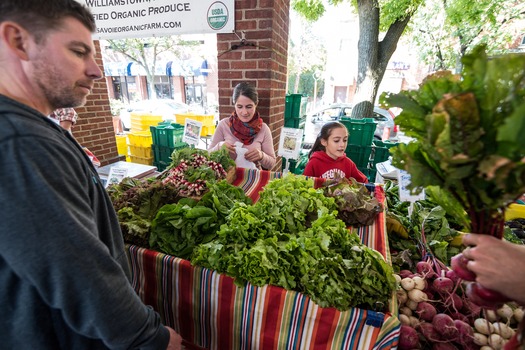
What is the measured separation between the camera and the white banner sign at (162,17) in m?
3.09

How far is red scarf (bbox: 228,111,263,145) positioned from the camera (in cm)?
299

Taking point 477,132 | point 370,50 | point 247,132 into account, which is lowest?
point 247,132

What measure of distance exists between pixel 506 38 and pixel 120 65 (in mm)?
24270

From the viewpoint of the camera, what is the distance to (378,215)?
197cm

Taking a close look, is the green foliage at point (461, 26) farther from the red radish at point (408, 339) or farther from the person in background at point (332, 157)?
the red radish at point (408, 339)

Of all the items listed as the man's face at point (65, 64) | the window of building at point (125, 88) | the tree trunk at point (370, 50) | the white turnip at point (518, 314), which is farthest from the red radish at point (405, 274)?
the window of building at point (125, 88)

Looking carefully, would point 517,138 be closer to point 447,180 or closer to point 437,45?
point 447,180

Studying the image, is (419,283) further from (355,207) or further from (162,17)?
(162,17)

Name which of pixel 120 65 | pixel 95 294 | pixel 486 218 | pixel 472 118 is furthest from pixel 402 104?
pixel 120 65

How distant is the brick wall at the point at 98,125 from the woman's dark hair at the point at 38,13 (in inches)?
158

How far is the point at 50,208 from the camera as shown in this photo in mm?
737

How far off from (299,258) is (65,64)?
1225 millimetres

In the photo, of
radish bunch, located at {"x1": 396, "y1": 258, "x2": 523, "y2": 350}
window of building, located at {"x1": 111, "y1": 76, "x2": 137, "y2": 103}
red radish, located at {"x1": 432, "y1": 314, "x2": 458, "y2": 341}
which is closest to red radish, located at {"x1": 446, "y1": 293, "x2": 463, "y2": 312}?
radish bunch, located at {"x1": 396, "y1": 258, "x2": 523, "y2": 350}

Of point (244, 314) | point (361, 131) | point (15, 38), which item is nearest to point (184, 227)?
point (244, 314)
